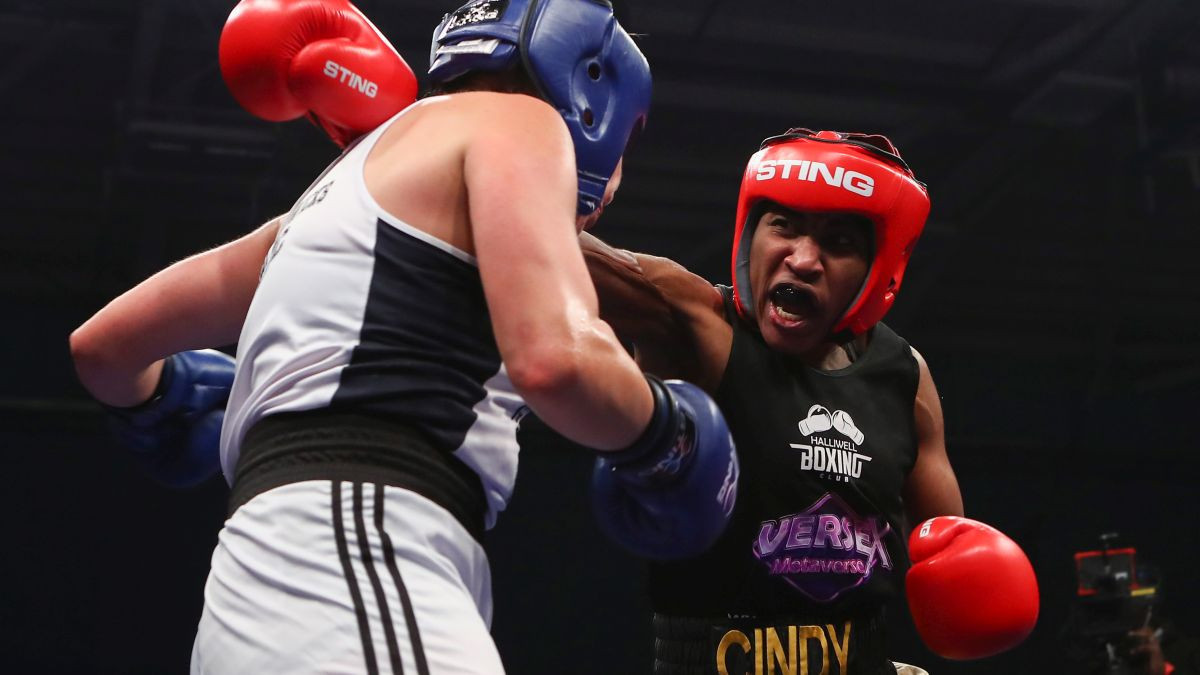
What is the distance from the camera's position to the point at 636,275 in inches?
84.7

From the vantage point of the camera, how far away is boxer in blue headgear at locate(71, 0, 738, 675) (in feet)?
3.70

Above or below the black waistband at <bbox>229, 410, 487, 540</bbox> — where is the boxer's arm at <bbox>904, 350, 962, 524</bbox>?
above

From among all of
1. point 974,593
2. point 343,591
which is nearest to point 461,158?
point 343,591

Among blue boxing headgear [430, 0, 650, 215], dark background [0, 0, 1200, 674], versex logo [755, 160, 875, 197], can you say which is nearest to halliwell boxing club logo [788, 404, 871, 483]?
versex logo [755, 160, 875, 197]

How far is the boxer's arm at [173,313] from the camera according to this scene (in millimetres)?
1560

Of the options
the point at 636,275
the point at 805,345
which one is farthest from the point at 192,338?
the point at 805,345

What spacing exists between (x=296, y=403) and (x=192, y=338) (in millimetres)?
426

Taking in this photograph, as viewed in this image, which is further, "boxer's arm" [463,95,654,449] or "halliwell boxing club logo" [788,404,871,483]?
"halliwell boxing club logo" [788,404,871,483]

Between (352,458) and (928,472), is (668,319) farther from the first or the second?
(352,458)

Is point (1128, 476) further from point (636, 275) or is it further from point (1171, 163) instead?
point (636, 275)

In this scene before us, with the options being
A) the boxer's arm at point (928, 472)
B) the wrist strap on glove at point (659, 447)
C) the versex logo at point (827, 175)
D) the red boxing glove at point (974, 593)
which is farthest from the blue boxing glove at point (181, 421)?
the boxer's arm at point (928, 472)

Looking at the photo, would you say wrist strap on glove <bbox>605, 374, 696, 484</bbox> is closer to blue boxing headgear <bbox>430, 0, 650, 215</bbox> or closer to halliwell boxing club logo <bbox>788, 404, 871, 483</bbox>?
blue boxing headgear <bbox>430, 0, 650, 215</bbox>

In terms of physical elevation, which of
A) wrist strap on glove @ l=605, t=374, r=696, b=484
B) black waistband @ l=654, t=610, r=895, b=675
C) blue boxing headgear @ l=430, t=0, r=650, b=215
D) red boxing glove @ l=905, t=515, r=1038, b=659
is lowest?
black waistband @ l=654, t=610, r=895, b=675

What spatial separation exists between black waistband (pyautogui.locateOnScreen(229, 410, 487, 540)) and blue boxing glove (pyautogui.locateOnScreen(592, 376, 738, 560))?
0.16 meters
